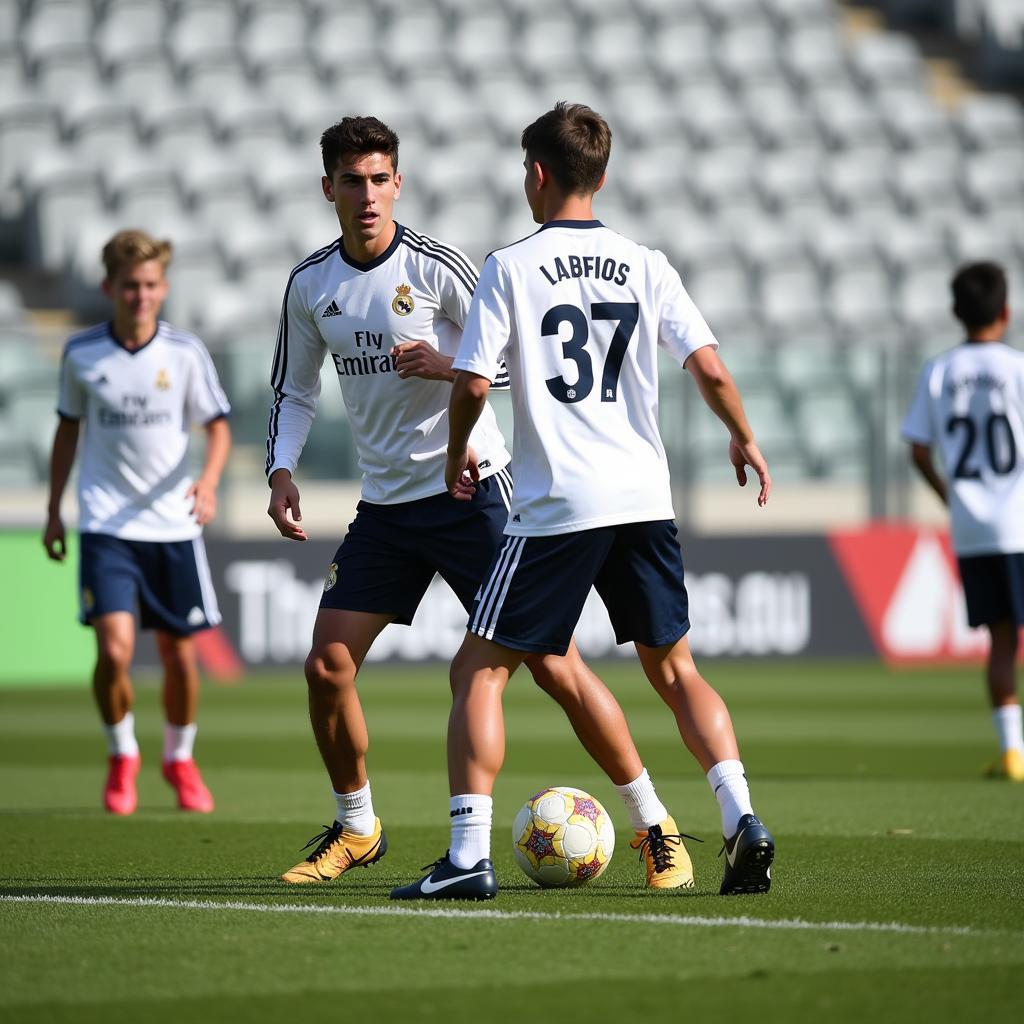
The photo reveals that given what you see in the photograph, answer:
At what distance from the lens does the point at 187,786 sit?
8.19 m

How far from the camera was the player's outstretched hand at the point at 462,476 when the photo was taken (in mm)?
5211

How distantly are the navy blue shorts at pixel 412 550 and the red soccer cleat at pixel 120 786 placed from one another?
2.57 m

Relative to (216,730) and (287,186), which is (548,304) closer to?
(216,730)

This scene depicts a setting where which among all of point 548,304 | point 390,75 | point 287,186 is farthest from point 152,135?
point 548,304

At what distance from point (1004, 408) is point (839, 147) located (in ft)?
52.7

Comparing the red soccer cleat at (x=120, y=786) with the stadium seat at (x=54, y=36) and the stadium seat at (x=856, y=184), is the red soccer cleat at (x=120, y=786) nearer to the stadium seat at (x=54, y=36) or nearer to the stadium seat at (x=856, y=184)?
the stadium seat at (x=54, y=36)

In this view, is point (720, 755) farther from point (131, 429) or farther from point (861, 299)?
point (861, 299)

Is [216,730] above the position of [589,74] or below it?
below

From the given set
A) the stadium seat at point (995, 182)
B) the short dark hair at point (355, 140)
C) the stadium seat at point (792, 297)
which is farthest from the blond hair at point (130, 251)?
the stadium seat at point (995, 182)

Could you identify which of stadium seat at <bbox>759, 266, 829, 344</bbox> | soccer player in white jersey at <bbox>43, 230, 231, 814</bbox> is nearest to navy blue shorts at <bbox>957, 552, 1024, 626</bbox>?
soccer player in white jersey at <bbox>43, 230, 231, 814</bbox>

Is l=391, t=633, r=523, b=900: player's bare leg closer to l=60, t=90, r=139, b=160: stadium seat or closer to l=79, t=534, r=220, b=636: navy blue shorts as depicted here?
l=79, t=534, r=220, b=636: navy blue shorts

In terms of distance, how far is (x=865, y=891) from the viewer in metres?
5.50

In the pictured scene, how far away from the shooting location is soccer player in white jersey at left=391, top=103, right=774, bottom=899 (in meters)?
5.21

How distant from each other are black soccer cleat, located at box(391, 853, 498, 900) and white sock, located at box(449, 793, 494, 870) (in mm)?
20
